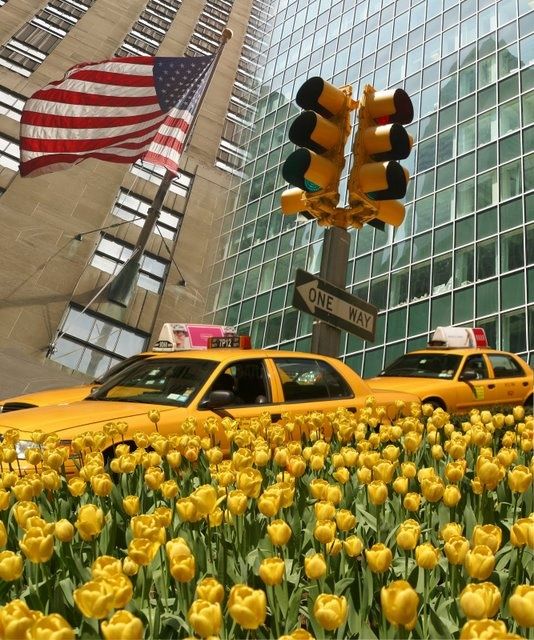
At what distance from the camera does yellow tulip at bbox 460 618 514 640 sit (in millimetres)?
1126

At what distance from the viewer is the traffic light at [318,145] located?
5.68 meters

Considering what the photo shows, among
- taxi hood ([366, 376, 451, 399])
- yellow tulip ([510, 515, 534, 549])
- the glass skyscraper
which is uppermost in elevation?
the glass skyscraper

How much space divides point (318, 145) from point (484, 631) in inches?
203

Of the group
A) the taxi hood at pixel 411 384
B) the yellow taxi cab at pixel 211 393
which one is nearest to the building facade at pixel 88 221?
the taxi hood at pixel 411 384

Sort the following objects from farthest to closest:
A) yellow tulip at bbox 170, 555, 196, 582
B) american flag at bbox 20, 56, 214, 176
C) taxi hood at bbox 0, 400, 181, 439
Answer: american flag at bbox 20, 56, 214, 176 → taxi hood at bbox 0, 400, 181, 439 → yellow tulip at bbox 170, 555, 196, 582

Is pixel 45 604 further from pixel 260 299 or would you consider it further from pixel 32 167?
pixel 260 299

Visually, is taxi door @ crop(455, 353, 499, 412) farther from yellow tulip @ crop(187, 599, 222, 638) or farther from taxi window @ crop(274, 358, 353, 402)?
yellow tulip @ crop(187, 599, 222, 638)

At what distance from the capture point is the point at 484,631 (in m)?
1.14

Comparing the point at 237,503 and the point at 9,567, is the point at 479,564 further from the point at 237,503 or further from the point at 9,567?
the point at 9,567

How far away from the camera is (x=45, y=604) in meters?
1.86

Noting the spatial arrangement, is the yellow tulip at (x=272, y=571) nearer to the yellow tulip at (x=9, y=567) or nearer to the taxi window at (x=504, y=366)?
the yellow tulip at (x=9, y=567)

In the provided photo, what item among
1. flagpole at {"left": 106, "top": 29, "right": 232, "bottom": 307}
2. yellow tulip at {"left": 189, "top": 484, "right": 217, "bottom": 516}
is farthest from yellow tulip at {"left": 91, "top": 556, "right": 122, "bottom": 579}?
flagpole at {"left": 106, "top": 29, "right": 232, "bottom": 307}

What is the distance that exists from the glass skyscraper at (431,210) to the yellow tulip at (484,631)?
18762 millimetres

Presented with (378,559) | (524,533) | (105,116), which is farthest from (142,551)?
(105,116)
